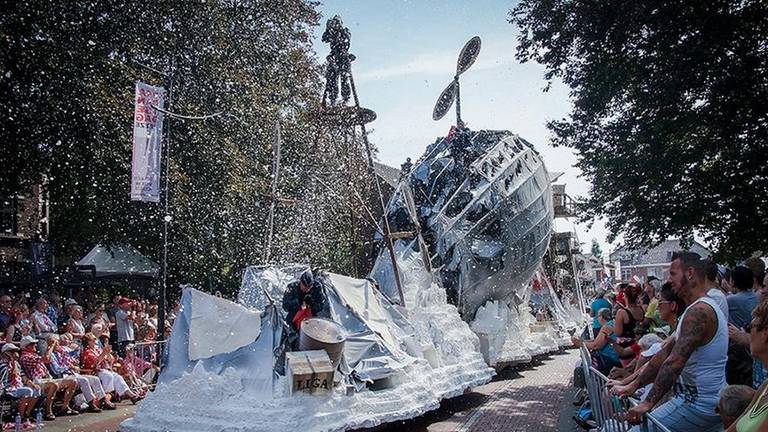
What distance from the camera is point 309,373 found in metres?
7.07

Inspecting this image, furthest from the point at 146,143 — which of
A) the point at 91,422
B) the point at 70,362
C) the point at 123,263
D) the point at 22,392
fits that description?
the point at 123,263

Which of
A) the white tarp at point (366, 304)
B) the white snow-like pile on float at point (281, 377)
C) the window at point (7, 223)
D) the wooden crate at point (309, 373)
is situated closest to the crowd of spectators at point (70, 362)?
the white snow-like pile on float at point (281, 377)

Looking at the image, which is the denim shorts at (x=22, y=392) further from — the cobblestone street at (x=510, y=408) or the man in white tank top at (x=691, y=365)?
the man in white tank top at (x=691, y=365)

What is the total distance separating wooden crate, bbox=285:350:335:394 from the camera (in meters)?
7.04

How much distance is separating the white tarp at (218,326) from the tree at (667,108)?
35.5ft

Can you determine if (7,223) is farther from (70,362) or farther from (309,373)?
(309,373)

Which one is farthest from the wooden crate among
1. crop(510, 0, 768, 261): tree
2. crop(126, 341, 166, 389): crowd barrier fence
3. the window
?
the window

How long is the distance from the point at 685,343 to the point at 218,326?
5.55m

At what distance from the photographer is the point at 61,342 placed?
11648 mm

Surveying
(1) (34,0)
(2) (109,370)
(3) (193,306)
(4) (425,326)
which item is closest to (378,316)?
(4) (425,326)

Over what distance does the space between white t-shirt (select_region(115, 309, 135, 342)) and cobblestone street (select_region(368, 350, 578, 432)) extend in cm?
706

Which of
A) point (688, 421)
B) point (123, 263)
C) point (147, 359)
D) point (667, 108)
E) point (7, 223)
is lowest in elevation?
point (147, 359)

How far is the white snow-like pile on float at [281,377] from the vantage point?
692cm

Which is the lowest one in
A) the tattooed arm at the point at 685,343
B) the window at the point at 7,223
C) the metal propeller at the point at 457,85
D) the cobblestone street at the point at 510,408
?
the cobblestone street at the point at 510,408
